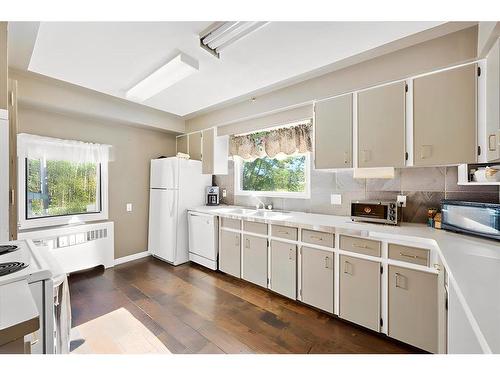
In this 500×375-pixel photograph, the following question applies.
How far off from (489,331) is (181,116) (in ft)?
13.2

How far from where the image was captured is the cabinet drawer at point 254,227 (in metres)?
2.57

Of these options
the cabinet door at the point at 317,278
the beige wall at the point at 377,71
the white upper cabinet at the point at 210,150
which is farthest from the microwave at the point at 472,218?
the white upper cabinet at the point at 210,150

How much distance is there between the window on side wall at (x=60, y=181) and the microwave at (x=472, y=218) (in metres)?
4.05

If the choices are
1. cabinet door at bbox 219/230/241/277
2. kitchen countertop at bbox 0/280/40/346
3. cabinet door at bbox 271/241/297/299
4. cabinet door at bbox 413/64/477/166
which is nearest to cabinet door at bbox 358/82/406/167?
cabinet door at bbox 413/64/477/166

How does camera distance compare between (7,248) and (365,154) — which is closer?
(7,248)

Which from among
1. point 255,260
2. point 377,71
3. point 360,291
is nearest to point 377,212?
point 360,291

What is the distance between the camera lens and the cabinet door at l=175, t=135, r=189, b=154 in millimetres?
4008

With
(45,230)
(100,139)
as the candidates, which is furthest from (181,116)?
(45,230)

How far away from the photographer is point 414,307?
165 centimetres

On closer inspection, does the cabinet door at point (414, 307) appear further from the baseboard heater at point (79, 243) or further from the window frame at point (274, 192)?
the baseboard heater at point (79, 243)

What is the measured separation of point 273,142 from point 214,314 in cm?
224

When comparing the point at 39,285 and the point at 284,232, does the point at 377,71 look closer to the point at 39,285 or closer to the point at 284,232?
the point at 284,232

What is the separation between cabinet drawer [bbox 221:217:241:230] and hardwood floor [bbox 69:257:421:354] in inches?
27.6
